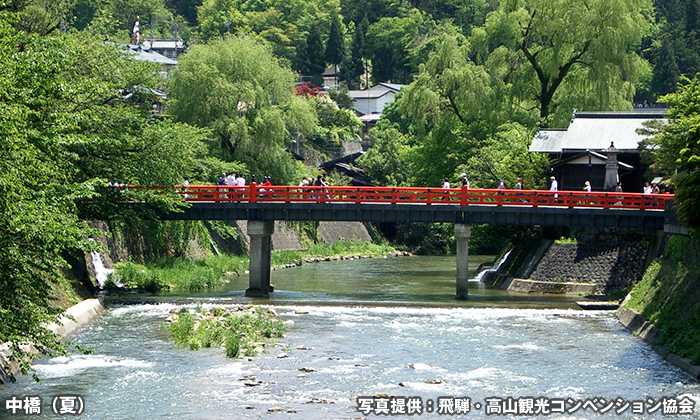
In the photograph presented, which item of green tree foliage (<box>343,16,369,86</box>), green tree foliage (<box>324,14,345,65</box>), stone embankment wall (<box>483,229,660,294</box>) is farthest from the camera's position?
green tree foliage (<box>343,16,369,86</box>)

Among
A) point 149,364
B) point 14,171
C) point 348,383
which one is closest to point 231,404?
point 348,383

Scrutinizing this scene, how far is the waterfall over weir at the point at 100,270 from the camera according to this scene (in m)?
40.8

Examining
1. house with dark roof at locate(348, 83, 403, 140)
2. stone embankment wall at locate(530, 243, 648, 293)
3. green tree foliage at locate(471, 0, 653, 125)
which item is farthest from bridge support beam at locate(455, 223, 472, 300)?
house with dark roof at locate(348, 83, 403, 140)

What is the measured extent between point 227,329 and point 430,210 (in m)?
13.5

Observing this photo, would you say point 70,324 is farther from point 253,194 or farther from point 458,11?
point 458,11

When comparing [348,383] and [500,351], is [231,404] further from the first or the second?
[500,351]

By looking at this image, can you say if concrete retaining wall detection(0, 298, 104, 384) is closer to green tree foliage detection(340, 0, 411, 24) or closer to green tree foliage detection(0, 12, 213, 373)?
green tree foliage detection(0, 12, 213, 373)

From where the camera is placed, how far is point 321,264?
62406 mm

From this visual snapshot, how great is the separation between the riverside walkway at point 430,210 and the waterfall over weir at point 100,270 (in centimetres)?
387

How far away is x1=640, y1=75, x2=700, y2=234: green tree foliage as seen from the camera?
2573 cm

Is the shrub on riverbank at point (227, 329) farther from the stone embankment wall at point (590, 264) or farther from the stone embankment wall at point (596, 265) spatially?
the stone embankment wall at point (596, 265)

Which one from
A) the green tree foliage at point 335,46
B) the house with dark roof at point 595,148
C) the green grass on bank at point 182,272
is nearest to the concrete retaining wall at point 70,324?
the green grass on bank at point 182,272

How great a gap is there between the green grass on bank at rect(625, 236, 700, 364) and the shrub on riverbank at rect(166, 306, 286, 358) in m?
11.7

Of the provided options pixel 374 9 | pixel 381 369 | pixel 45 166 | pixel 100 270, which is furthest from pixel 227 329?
pixel 374 9
